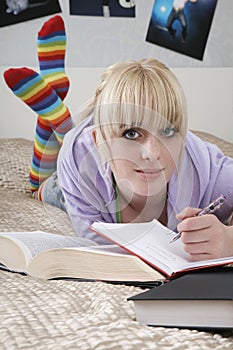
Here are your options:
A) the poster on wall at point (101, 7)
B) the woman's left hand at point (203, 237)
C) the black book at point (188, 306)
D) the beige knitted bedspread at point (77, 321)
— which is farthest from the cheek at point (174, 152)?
the poster on wall at point (101, 7)

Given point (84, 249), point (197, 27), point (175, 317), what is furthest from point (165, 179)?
point (197, 27)

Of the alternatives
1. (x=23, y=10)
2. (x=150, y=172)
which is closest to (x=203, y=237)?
(x=150, y=172)

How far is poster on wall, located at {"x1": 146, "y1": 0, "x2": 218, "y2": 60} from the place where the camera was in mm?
2588

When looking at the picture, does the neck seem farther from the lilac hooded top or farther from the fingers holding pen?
the fingers holding pen

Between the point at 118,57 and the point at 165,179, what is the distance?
1656 mm

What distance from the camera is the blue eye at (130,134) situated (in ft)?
3.02

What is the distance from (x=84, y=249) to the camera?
87 centimetres

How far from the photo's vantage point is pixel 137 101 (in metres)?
0.98

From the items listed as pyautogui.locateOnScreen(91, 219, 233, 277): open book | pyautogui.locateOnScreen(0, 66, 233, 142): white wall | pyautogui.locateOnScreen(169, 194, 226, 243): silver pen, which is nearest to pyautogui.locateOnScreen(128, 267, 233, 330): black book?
pyautogui.locateOnScreen(91, 219, 233, 277): open book

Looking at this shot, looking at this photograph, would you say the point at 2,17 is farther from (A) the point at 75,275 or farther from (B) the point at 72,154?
(A) the point at 75,275

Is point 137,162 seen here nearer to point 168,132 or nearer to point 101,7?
point 168,132

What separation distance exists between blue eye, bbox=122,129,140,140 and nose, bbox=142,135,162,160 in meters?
0.02

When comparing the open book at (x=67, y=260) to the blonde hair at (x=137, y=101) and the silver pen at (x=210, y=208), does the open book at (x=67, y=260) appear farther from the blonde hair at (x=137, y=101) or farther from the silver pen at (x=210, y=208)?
the blonde hair at (x=137, y=101)

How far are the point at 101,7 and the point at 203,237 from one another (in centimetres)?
180
